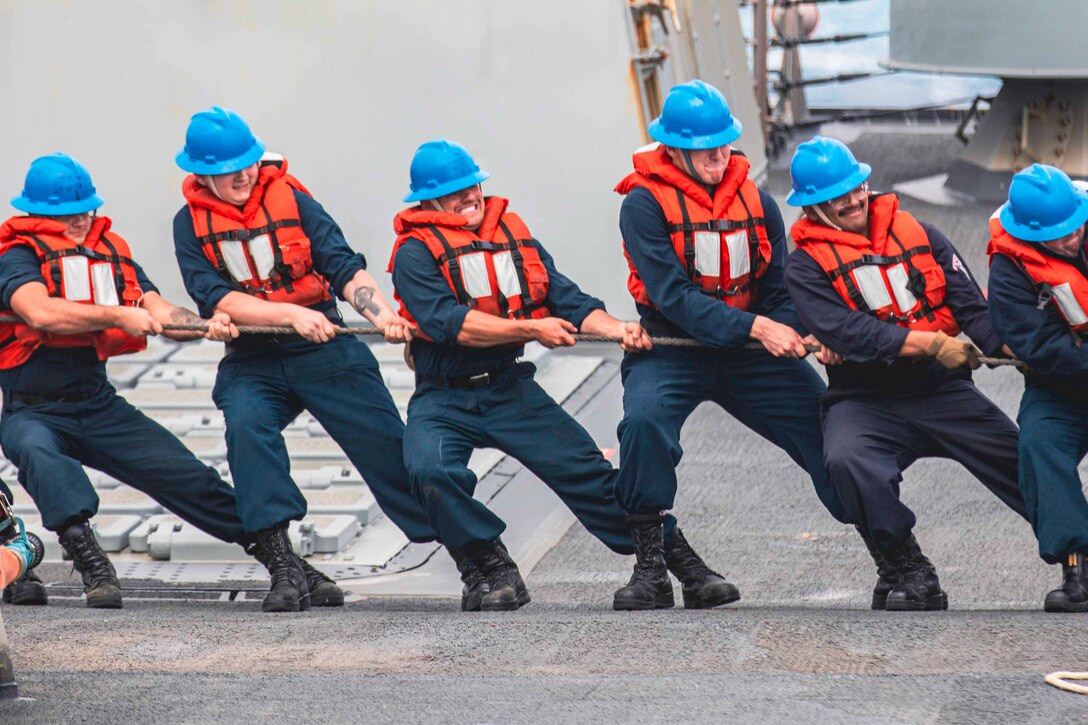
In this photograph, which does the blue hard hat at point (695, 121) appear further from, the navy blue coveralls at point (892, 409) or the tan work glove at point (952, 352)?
the tan work glove at point (952, 352)

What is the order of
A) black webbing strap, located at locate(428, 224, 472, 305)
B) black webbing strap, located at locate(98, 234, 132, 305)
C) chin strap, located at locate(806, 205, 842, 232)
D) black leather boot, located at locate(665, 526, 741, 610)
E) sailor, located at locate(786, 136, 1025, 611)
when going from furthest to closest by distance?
1. black webbing strap, located at locate(98, 234, 132, 305)
2. black leather boot, located at locate(665, 526, 741, 610)
3. black webbing strap, located at locate(428, 224, 472, 305)
4. chin strap, located at locate(806, 205, 842, 232)
5. sailor, located at locate(786, 136, 1025, 611)

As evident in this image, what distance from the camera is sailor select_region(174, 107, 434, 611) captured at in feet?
18.9

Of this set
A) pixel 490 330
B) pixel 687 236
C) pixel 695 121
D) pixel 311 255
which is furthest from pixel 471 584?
pixel 695 121

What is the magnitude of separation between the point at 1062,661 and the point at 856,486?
3.35 feet

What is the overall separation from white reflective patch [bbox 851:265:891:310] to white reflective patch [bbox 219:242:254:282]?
7.17 feet

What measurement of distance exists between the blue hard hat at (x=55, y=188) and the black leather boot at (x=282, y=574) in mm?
1404

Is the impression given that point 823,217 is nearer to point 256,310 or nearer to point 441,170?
point 441,170

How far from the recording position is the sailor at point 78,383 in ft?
19.1

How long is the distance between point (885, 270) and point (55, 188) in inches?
118

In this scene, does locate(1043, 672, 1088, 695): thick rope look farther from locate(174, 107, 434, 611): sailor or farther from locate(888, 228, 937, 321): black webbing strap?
locate(174, 107, 434, 611): sailor

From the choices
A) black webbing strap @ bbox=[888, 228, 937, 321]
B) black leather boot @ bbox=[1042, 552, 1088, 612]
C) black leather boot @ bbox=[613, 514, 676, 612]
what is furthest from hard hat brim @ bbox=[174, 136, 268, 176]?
black leather boot @ bbox=[1042, 552, 1088, 612]

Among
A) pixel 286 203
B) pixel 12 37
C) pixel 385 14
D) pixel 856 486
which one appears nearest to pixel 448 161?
pixel 286 203

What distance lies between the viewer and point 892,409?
5395 mm

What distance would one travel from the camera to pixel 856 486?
17.2 feet
